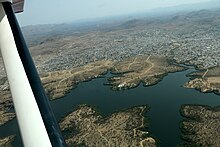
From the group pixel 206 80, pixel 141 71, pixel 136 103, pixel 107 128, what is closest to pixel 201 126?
pixel 107 128

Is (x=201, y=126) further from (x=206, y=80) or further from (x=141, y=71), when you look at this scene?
(x=141, y=71)

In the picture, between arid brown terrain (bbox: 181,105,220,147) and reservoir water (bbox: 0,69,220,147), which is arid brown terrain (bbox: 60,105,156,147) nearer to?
Answer: reservoir water (bbox: 0,69,220,147)

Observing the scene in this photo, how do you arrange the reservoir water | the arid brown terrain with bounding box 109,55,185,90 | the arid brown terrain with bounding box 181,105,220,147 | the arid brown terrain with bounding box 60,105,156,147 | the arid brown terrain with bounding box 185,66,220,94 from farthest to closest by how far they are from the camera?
1. the arid brown terrain with bounding box 109,55,185,90
2. the arid brown terrain with bounding box 185,66,220,94
3. the reservoir water
4. the arid brown terrain with bounding box 60,105,156,147
5. the arid brown terrain with bounding box 181,105,220,147

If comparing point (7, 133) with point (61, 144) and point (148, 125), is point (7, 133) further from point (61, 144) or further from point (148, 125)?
point (61, 144)

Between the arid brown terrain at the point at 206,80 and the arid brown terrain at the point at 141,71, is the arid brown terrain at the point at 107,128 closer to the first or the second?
the arid brown terrain at the point at 206,80

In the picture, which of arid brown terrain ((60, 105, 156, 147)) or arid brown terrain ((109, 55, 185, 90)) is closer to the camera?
arid brown terrain ((60, 105, 156, 147))

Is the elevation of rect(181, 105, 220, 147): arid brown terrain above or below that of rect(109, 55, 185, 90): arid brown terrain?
above

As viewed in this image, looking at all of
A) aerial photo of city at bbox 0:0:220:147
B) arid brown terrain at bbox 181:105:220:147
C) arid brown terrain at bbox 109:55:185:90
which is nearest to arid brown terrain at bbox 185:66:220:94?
aerial photo of city at bbox 0:0:220:147
